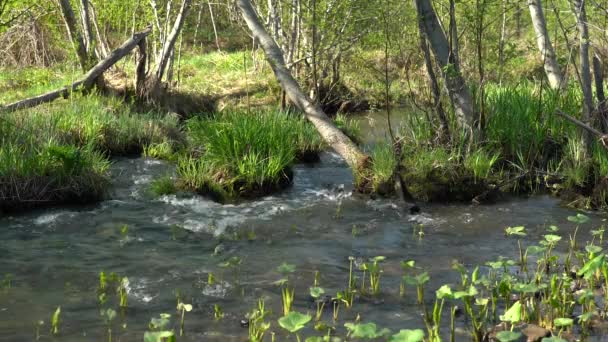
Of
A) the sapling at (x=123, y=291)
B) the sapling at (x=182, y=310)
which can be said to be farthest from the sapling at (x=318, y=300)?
the sapling at (x=123, y=291)

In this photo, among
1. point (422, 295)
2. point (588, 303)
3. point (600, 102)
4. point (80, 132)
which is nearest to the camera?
point (588, 303)

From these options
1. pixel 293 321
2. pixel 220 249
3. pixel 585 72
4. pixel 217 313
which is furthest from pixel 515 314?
pixel 585 72

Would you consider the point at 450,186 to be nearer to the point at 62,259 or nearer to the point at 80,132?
the point at 62,259

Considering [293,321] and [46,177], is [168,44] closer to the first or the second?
[46,177]

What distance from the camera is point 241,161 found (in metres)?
9.77

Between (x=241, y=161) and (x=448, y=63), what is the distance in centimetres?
301

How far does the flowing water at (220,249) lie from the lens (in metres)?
5.50

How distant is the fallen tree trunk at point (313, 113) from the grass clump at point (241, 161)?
50 centimetres

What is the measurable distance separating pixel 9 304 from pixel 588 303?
4.39 meters

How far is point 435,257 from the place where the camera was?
279 inches

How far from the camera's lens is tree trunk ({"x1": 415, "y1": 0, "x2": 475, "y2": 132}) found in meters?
9.23

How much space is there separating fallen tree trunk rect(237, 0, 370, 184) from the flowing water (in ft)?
1.58

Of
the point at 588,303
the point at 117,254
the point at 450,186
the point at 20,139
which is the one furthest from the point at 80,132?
the point at 588,303

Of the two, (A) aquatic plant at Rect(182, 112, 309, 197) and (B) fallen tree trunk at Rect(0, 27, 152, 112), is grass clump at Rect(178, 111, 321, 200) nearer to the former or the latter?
(A) aquatic plant at Rect(182, 112, 309, 197)
